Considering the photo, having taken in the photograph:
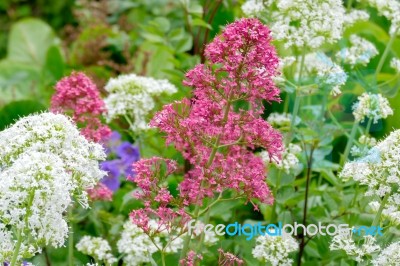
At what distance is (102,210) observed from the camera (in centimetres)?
221

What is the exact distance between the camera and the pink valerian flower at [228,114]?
4.85ft

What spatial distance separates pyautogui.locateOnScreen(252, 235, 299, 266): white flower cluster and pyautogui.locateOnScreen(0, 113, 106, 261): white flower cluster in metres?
0.42

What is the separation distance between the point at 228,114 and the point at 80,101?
0.51 metres

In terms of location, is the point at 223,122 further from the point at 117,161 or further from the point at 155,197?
the point at 117,161

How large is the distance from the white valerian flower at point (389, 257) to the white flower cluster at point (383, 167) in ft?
0.35

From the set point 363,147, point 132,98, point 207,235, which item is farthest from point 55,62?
point 363,147

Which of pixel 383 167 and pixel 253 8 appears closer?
pixel 383 167

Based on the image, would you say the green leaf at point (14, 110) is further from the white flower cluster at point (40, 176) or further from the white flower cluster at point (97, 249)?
the white flower cluster at point (40, 176)

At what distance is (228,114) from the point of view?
152 cm

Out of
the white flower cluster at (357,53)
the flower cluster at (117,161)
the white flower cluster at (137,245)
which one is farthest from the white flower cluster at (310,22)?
the flower cluster at (117,161)

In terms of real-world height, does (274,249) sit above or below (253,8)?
below

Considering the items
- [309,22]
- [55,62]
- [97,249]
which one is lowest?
[97,249]

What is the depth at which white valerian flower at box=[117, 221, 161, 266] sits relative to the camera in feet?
6.05

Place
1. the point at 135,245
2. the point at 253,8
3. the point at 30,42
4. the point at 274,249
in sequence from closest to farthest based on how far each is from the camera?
the point at 274,249 → the point at 135,245 → the point at 253,8 → the point at 30,42
